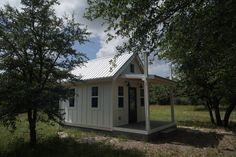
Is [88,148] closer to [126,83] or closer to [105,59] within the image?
[126,83]

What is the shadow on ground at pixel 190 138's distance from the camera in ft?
36.4

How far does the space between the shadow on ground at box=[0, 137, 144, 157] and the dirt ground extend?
26.3 inches

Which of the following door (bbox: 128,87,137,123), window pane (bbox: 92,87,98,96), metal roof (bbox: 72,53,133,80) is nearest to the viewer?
metal roof (bbox: 72,53,133,80)

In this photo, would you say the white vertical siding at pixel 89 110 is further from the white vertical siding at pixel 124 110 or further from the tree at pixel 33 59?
the tree at pixel 33 59

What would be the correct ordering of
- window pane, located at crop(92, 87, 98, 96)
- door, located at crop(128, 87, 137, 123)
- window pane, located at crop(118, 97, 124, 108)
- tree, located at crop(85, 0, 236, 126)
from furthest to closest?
door, located at crop(128, 87, 137, 123) < window pane, located at crop(92, 87, 98, 96) < window pane, located at crop(118, 97, 124, 108) < tree, located at crop(85, 0, 236, 126)

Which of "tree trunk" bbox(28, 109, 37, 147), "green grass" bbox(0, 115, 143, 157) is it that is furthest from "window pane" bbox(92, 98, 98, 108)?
"tree trunk" bbox(28, 109, 37, 147)

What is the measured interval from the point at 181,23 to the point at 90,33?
462 centimetres

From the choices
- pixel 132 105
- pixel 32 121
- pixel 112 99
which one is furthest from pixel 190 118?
pixel 32 121

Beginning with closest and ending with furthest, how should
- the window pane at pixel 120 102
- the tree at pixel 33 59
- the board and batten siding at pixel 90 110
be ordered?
the tree at pixel 33 59 → the board and batten siding at pixel 90 110 → the window pane at pixel 120 102

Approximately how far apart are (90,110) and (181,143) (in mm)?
5611

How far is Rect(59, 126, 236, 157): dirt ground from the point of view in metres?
9.09

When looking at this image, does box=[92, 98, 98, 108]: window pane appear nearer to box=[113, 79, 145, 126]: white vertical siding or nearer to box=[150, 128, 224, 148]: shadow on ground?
box=[113, 79, 145, 126]: white vertical siding

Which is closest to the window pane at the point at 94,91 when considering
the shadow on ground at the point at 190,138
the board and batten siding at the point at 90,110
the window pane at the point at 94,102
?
the board and batten siding at the point at 90,110

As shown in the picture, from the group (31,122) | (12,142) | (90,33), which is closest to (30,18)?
(90,33)
